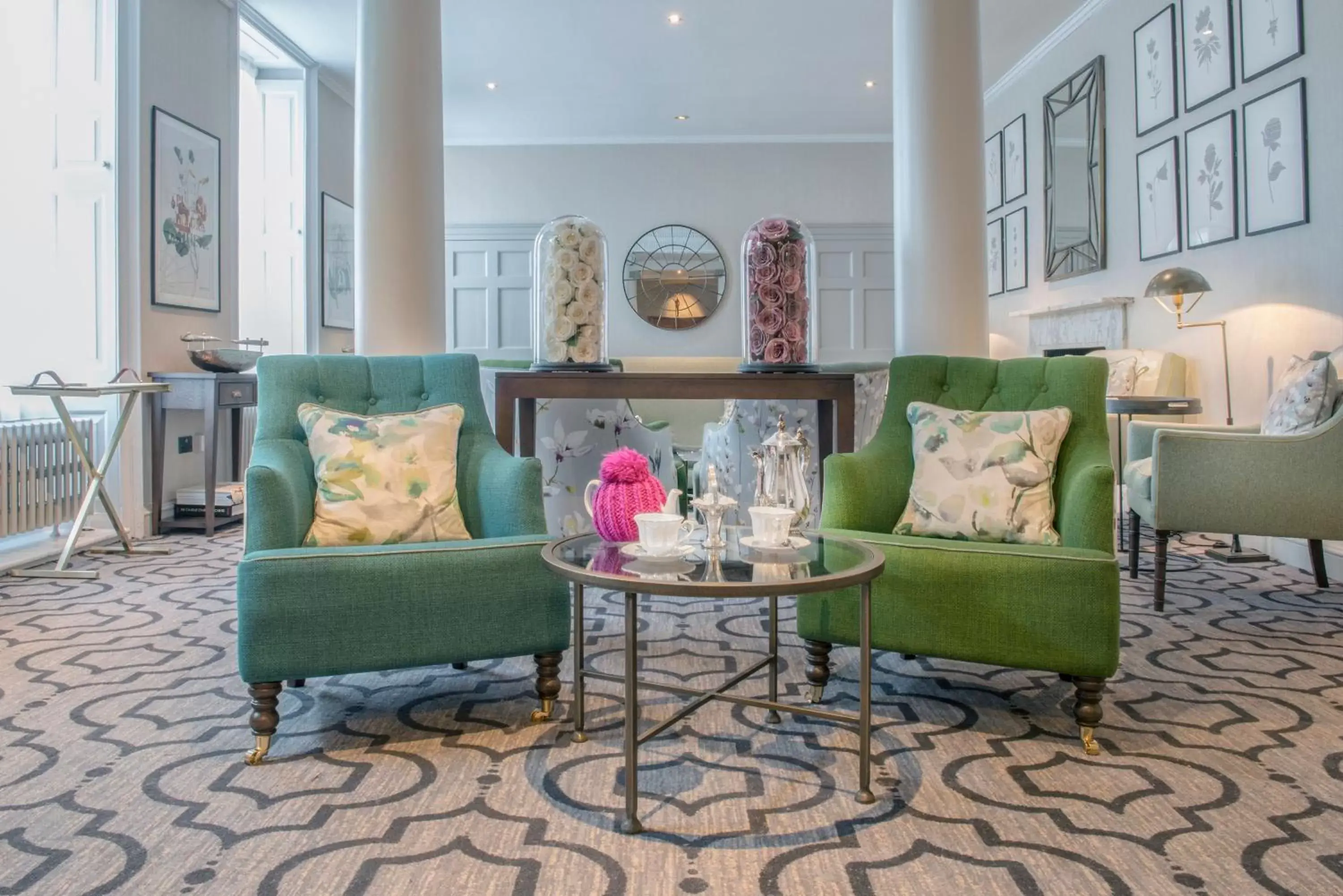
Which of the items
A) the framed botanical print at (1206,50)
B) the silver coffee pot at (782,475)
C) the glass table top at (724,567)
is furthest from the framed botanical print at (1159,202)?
the glass table top at (724,567)

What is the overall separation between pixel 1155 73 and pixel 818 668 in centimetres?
454

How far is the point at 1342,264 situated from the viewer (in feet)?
12.6

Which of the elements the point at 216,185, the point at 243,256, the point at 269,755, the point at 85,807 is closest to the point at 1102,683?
the point at 269,755

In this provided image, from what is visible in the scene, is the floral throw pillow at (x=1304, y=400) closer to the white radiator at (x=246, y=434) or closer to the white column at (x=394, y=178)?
the white column at (x=394, y=178)

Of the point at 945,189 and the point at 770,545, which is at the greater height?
the point at 945,189

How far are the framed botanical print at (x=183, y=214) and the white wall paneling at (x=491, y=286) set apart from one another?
3.73m

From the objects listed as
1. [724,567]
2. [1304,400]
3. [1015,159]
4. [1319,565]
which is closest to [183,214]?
[724,567]

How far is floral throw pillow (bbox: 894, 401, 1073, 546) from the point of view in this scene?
2.38 meters

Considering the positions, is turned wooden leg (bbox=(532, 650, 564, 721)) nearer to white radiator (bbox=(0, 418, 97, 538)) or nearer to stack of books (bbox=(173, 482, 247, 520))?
white radiator (bbox=(0, 418, 97, 538))

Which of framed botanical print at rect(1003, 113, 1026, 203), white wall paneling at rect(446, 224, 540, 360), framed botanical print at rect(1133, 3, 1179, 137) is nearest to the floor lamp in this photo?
framed botanical print at rect(1133, 3, 1179, 137)

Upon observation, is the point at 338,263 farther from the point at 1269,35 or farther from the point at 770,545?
the point at 770,545

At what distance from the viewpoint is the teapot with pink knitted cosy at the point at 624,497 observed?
209 centimetres

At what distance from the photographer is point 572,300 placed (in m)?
3.07

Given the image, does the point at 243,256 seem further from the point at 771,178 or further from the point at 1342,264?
the point at 1342,264
